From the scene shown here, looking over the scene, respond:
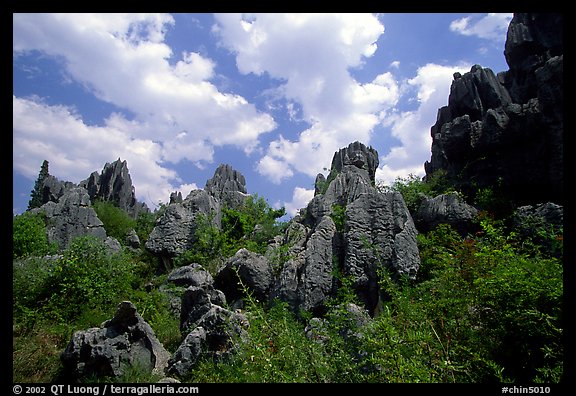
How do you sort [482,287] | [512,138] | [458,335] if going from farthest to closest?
1. [512,138]
2. [482,287]
3. [458,335]

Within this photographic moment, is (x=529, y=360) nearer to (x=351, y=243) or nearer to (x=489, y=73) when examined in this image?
(x=351, y=243)

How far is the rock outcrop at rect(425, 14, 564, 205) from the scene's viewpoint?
13219 mm

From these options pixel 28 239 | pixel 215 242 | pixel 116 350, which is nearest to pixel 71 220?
pixel 28 239

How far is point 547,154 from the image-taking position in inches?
535

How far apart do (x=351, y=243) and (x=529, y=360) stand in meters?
5.42

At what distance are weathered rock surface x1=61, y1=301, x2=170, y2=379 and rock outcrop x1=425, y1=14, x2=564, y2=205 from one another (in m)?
14.2

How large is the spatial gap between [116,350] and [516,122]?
1680 centimetres

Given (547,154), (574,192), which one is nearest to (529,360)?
(574,192)

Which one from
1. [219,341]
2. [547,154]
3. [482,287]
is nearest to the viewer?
[482,287]

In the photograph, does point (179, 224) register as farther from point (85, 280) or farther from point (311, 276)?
point (311, 276)

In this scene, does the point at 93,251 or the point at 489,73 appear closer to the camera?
the point at 93,251

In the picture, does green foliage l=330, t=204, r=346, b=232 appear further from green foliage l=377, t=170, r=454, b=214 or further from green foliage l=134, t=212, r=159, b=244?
green foliage l=134, t=212, r=159, b=244
